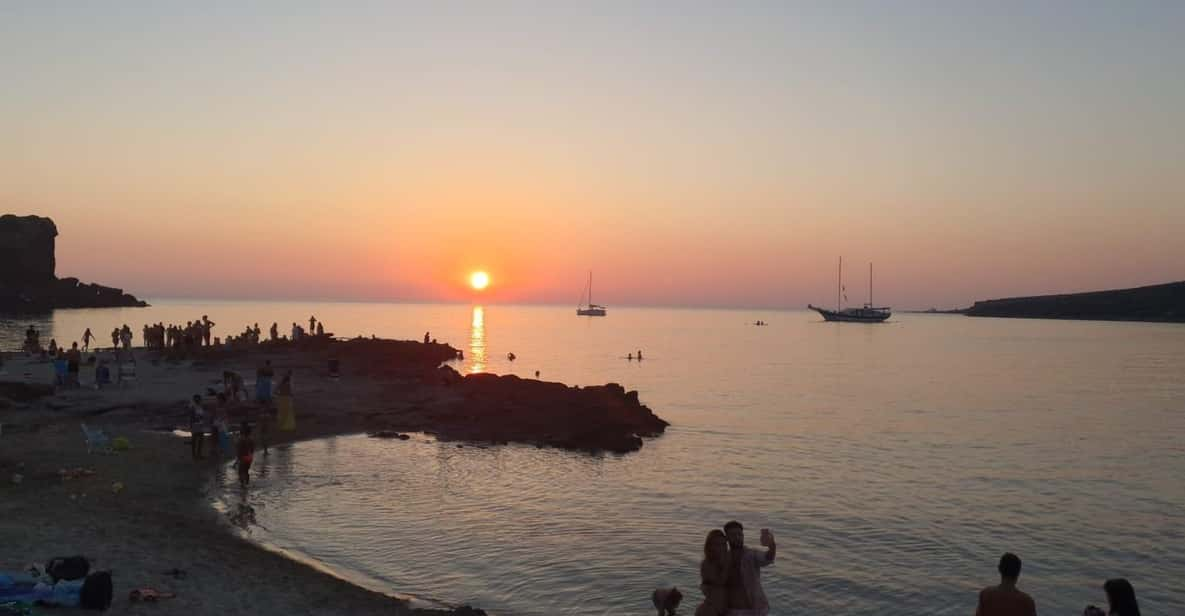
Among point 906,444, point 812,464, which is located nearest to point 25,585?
point 812,464

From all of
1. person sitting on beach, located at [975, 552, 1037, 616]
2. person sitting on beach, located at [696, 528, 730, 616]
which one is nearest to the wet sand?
person sitting on beach, located at [696, 528, 730, 616]

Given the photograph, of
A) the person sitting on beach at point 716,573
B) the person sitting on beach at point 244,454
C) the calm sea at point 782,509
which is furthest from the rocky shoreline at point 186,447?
the person sitting on beach at point 716,573

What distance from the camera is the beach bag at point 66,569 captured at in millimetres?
11086

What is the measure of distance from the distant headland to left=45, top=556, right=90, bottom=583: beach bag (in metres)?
179

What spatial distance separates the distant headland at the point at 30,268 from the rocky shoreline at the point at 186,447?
14407 centimetres

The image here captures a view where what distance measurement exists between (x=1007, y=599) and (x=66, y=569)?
11799 mm

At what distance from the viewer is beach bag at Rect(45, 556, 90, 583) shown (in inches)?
436

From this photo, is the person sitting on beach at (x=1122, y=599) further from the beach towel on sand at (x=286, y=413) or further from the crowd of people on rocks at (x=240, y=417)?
the beach towel on sand at (x=286, y=413)

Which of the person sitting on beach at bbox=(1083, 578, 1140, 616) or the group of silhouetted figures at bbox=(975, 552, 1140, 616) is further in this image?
the group of silhouetted figures at bbox=(975, 552, 1140, 616)

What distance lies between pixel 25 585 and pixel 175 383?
3010 centimetres

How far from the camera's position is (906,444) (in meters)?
36.7

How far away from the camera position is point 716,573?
8.95 metres

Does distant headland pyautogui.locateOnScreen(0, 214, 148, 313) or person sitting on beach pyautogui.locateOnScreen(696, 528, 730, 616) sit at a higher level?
distant headland pyautogui.locateOnScreen(0, 214, 148, 313)

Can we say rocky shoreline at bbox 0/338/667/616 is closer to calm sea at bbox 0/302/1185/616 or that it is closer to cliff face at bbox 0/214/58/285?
calm sea at bbox 0/302/1185/616
